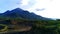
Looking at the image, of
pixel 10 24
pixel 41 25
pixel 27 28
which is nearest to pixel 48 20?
pixel 41 25

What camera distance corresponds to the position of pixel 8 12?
373cm

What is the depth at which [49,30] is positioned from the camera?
395 centimetres

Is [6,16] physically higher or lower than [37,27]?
higher

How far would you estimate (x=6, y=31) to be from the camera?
12.2 ft

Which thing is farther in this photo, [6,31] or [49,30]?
[49,30]

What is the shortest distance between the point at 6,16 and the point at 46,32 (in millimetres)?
969

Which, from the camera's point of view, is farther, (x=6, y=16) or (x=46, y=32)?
(x=46, y=32)

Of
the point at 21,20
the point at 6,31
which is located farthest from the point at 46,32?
the point at 6,31

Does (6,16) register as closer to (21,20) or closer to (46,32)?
(21,20)

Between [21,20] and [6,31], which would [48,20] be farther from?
[6,31]

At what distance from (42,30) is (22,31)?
17.2 inches

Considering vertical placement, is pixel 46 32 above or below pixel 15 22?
below

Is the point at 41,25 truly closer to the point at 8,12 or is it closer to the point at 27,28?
the point at 27,28

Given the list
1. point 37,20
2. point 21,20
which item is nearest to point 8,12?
point 21,20
